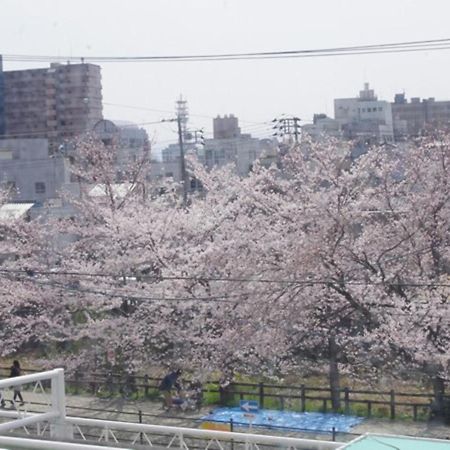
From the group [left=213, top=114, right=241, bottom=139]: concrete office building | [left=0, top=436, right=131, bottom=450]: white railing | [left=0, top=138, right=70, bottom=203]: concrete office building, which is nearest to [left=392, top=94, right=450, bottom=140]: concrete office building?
[left=213, top=114, right=241, bottom=139]: concrete office building

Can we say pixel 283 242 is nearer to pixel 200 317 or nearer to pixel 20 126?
pixel 200 317

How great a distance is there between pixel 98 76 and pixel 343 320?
232 ft

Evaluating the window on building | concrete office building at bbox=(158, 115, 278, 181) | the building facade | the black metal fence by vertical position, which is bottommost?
the black metal fence

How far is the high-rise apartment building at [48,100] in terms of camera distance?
7600 cm

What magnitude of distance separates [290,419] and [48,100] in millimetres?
66755

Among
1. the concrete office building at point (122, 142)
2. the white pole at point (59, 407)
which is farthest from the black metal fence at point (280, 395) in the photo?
the white pole at point (59, 407)

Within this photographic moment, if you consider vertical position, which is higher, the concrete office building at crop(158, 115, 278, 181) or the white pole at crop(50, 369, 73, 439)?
the concrete office building at crop(158, 115, 278, 181)

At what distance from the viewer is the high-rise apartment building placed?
76.0 m

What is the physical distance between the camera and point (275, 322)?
14.3 meters

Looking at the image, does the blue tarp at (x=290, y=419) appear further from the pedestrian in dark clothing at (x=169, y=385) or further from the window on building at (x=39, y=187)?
the window on building at (x=39, y=187)

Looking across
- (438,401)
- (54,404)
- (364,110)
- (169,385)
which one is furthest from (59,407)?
(364,110)

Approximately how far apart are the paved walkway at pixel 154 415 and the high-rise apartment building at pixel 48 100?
195 feet

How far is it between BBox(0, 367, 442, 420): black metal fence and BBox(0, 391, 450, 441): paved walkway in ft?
0.95

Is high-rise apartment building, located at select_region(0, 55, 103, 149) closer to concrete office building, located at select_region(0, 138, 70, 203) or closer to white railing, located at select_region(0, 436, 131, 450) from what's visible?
concrete office building, located at select_region(0, 138, 70, 203)
